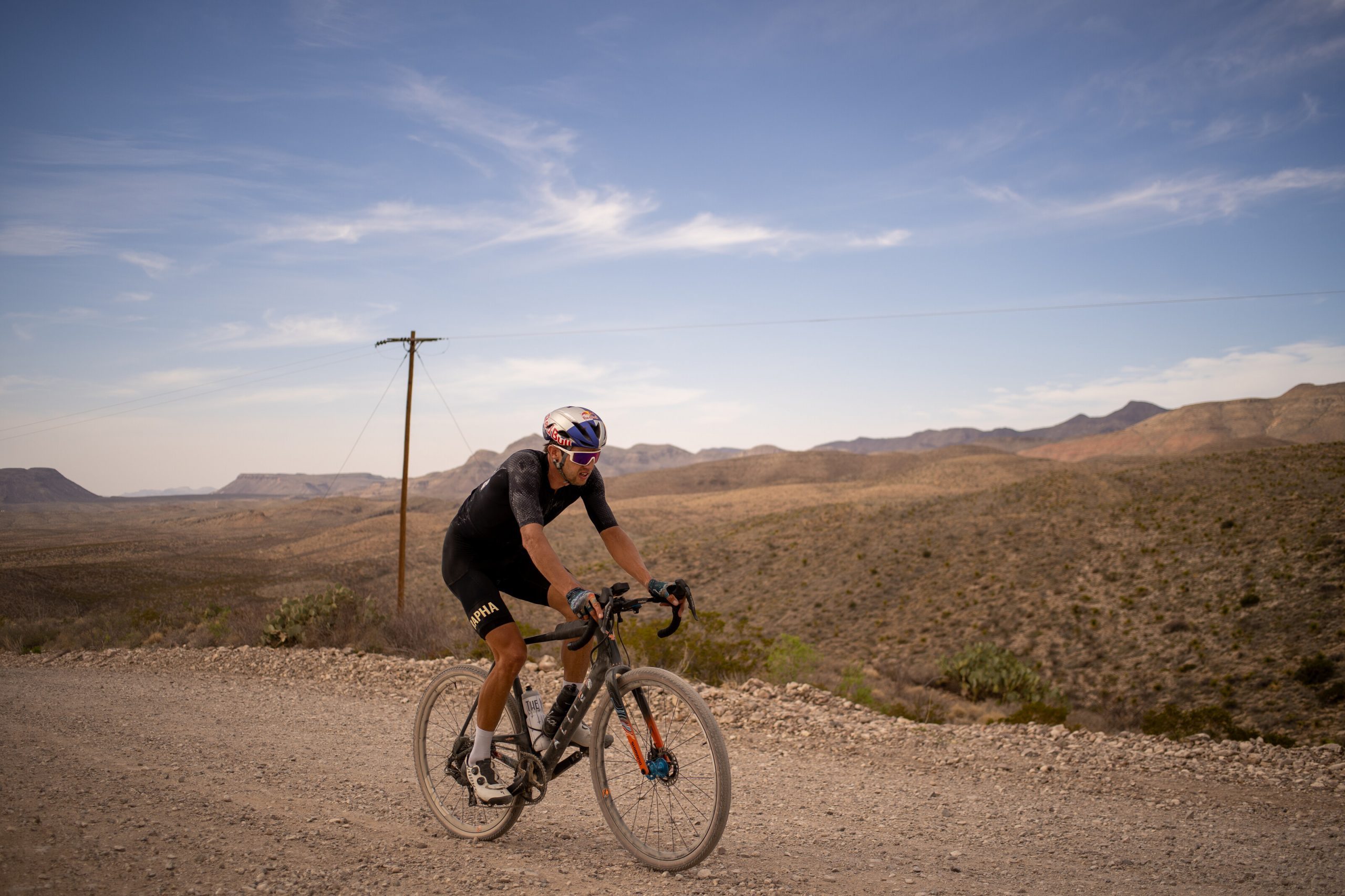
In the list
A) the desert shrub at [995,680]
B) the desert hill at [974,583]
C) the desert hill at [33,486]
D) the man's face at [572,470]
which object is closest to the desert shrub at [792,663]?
the desert hill at [974,583]

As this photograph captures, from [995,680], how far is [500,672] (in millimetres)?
16474

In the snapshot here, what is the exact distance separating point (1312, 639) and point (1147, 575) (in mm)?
8552

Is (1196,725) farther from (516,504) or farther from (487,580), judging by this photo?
(516,504)

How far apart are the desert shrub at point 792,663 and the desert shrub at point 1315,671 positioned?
15.5 meters

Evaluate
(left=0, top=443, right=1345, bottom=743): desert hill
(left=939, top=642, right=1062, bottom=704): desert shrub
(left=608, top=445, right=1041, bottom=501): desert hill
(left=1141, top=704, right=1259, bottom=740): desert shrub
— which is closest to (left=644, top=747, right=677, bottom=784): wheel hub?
(left=1141, top=704, right=1259, bottom=740): desert shrub

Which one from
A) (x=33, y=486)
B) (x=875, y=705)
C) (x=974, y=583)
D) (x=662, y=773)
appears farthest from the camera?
(x=33, y=486)

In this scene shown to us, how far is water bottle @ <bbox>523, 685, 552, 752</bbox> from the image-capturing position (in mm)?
4277

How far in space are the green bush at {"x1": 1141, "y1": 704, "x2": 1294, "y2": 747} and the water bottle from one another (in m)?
8.31

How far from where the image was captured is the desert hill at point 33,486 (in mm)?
39531

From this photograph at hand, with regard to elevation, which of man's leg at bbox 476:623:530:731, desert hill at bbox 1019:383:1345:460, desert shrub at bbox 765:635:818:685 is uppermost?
desert hill at bbox 1019:383:1345:460

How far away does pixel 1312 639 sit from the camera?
21312 millimetres

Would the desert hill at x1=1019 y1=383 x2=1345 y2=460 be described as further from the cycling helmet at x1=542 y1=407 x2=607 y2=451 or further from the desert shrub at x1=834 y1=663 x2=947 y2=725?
the cycling helmet at x1=542 y1=407 x2=607 y2=451

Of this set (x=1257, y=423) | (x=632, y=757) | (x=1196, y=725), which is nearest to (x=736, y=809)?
(x=632, y=757)

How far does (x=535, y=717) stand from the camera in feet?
14.4
